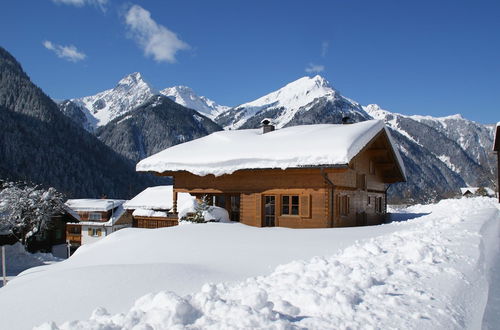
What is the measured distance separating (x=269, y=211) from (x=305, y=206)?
1.71m

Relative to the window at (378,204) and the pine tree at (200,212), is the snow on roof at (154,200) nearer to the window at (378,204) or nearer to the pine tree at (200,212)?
the window at (378,204)

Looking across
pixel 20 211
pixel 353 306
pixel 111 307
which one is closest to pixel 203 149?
pixel 111 307

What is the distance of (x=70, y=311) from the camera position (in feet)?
16.2

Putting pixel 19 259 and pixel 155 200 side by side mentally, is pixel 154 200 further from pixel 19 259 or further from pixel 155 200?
pixel 19 259

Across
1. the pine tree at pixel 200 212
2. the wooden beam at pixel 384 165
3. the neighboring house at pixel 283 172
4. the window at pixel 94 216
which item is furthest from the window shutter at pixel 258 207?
the window at pixel 94 216

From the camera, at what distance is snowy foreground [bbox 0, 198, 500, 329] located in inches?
146

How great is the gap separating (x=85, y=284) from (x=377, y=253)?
179 inches

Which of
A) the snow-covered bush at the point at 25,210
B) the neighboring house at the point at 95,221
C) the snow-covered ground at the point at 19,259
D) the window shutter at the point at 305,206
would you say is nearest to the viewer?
the window shutter at the point at 305,206

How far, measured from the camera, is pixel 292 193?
16609 mm

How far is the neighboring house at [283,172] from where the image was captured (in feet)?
52.0

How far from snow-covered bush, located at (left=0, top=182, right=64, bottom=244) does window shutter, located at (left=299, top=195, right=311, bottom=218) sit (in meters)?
26.4

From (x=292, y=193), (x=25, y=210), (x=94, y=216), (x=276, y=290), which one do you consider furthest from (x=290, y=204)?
(x=94, y=216)

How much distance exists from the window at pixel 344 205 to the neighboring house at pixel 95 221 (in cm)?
3756

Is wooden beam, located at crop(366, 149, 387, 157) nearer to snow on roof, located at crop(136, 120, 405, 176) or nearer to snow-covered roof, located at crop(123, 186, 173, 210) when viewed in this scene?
snow on roof, located at crop(136, 120, 405, 176)
